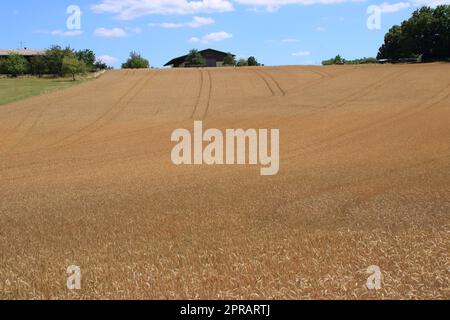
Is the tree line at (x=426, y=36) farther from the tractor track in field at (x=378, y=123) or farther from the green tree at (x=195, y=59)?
the green tree at (x=195, y=59)

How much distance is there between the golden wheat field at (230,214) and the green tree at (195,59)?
3022 inches

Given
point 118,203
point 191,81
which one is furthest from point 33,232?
point 191,81

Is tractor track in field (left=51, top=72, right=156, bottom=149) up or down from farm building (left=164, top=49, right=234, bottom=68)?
down

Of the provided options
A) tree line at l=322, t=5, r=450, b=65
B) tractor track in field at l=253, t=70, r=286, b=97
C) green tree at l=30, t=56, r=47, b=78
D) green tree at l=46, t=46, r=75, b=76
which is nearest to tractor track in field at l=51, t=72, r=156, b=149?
tractor track in field at l=253, t=70, r=286, b=97

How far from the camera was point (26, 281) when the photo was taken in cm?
A: 686

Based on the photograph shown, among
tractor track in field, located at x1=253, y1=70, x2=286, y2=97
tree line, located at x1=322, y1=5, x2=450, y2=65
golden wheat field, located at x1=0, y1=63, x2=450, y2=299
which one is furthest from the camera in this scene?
tree line, located at x1=322, y1=5, x2=450, y2=65

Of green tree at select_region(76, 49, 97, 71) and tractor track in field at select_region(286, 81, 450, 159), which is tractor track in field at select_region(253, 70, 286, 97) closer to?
tractor track in field at select_region(286, 81, 450, 159)

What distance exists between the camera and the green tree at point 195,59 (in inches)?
4011

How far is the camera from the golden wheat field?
6.69 meters

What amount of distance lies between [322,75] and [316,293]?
48786mm

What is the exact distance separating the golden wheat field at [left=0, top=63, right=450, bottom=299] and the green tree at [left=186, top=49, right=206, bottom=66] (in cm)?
7675

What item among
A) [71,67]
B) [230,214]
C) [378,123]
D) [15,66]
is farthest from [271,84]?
[15,66]

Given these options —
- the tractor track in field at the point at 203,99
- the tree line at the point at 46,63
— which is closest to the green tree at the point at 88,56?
the tree line at the point at 46,63
